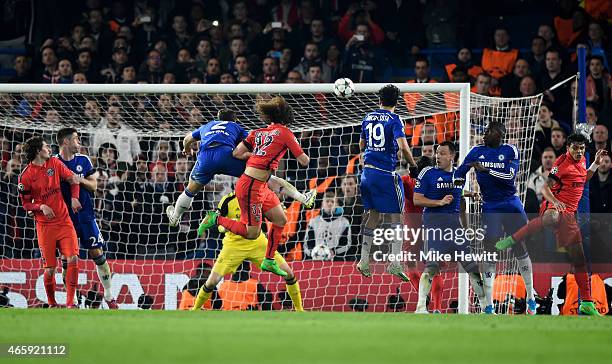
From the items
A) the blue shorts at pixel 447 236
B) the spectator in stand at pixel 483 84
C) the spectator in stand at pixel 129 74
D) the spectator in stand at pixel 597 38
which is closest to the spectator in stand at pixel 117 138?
the spectator in stand at pixel 129 74

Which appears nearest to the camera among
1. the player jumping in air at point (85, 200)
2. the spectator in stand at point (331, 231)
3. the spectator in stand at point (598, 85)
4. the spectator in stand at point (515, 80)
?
the player jumping in air at point (85, 200)

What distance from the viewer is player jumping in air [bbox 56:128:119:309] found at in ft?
40.0

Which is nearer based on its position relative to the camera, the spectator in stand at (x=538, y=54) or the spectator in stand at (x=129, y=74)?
the spectator in stand at (x=538, y=54)

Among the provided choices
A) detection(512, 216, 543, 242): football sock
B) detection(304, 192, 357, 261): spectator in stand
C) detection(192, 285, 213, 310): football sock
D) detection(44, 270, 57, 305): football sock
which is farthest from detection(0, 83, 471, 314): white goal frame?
detection(192, 285, 213, 310): football sock

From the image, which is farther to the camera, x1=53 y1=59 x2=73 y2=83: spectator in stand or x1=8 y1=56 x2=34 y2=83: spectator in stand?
x1=8 y1=56 x2=34 y2=83: spectator in stand

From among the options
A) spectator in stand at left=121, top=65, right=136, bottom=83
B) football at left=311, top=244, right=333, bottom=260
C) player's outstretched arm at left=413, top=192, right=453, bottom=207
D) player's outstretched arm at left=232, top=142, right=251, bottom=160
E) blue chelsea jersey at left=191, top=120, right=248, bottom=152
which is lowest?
football at left=311, top=244, right=333, bottom=260

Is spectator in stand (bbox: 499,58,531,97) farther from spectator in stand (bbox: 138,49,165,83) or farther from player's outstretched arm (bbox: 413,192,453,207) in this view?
spectator in stand (bbox: 138,49,165,83)

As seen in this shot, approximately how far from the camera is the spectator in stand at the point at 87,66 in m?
16.8

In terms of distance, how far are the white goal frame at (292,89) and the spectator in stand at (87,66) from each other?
4329 millimetres

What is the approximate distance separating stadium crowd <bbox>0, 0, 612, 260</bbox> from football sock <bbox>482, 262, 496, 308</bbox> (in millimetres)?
1740

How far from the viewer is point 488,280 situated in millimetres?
11688

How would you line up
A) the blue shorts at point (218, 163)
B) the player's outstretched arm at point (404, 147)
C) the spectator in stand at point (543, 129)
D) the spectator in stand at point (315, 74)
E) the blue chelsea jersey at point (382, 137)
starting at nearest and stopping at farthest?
the player's outstretched arm at point (404, 147)
the blue chelsea jersey at point (382, 137)
the blue shorts at point (218, 163)
the spectator in stand at point (543, 129)
the spectator in stand at point (315, 74)

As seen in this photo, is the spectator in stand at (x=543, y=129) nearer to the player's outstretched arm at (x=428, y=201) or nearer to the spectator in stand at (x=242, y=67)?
the player's outstretched arm at (x=428, y=201)

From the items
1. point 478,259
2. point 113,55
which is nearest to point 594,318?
point 478,259
